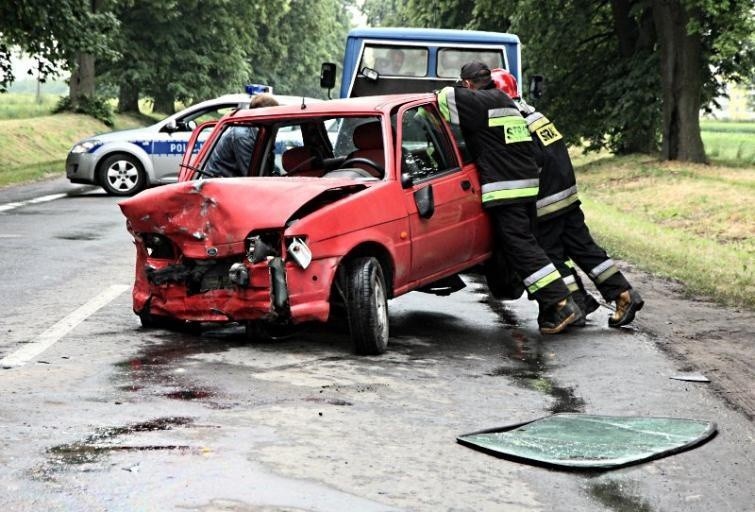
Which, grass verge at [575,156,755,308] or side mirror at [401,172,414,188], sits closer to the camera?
side mirror at [401,172,414,188]

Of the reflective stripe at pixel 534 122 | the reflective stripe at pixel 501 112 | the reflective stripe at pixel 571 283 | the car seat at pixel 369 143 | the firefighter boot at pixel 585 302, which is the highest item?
the reflective stripe at pixel 501 112

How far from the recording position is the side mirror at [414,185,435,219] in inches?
362

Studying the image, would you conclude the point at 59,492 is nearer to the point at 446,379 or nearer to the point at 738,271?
the point at 446,379

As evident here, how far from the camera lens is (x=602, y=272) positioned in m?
10.3

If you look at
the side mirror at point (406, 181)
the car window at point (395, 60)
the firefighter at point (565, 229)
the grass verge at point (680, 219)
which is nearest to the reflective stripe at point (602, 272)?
the firefighter at point (565, 229)

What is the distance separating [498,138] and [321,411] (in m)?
3.55

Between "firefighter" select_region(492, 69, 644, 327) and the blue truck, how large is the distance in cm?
864

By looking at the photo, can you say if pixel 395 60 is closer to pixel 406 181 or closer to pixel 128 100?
pixel 406 181

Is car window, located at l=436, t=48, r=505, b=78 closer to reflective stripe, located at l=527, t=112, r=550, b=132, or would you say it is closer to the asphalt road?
the asphalt road

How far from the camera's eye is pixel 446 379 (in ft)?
26.1

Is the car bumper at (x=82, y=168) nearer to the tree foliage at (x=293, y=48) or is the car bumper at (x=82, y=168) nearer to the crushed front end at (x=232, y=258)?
the crushed front end at (x=232, y=258)

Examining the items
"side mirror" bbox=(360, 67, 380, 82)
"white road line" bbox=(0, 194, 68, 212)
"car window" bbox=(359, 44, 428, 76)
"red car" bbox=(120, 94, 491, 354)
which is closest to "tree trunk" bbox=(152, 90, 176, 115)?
"white road line" bbox=(0, 194, 68, 212)

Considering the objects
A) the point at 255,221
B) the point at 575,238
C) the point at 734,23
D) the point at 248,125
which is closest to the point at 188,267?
the point at 255,221

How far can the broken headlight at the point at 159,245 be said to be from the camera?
8890mm
